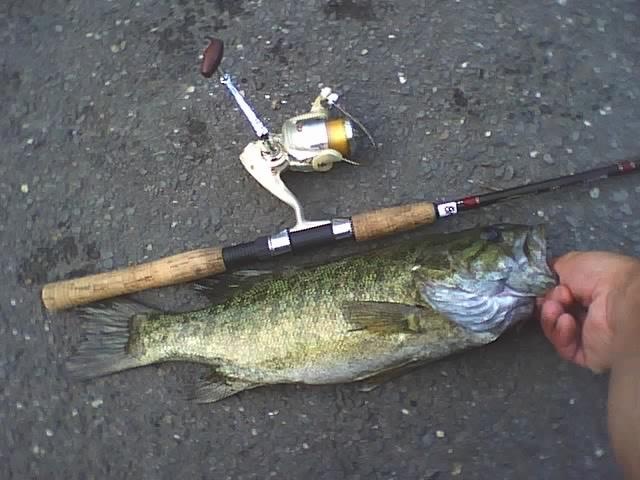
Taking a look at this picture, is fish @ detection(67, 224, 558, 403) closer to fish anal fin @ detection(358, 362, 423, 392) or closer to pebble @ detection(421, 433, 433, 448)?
fish anal fin @ detection(358, 362, 423, 392)

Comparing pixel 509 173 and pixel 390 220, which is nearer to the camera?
pixel 390 220

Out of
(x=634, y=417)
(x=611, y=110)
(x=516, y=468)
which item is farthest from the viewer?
(x=611, y=110)

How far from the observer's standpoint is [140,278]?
2.74 metres

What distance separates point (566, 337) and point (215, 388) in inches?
44.3

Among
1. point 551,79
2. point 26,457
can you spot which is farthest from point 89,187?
point 551,79

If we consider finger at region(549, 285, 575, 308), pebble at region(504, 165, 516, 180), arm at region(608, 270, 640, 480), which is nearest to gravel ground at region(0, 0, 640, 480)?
pebble at region(504, 165, 516, 180)

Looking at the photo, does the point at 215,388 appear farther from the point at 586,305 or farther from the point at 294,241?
the point at 586,305

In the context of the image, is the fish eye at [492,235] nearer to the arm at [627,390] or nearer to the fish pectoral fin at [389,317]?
the fish pectoral fin at [389,317]

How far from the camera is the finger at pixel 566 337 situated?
2.50 m

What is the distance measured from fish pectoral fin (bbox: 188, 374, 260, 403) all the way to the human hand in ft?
3.18

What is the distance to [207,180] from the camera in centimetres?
299

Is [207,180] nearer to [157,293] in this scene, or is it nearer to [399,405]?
[157,293]

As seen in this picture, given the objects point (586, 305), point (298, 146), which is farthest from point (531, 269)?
point (298, 146)

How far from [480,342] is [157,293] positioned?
3.63ft
